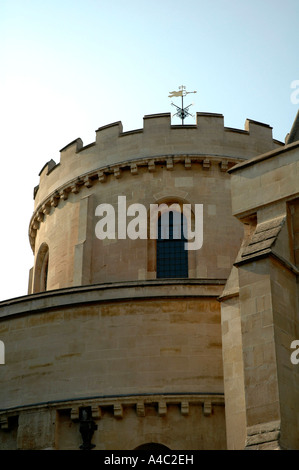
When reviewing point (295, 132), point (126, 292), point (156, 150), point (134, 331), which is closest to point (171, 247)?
point (156, 150)

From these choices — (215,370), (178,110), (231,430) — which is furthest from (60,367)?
(178,110)

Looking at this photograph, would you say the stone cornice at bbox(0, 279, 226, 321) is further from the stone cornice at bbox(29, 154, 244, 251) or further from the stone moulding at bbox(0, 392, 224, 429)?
the stone cornice at bbox(29, 154, 244, 251)

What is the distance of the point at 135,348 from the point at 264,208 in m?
6.15

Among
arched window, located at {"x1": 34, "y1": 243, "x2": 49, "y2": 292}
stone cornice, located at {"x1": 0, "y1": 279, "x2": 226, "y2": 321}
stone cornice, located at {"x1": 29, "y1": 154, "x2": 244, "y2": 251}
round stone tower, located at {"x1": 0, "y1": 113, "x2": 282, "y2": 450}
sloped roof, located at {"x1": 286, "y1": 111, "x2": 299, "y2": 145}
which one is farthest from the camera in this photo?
arched window, located at {"x1": 34, "y1": 243, "x2": 49, "y2": 292}

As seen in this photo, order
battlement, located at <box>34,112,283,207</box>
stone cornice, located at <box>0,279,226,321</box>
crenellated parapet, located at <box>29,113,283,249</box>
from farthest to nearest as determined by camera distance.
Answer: battlement, located at <box>34,112,283,207</box>
crenellated parapet, located at <box>29,113,283,249</box>
stone cornice, located at <box>0,279,226,321</box>

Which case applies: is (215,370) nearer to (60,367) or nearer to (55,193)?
(60,367)

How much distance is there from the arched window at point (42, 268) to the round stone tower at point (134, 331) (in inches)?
104

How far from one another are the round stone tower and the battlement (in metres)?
0.45

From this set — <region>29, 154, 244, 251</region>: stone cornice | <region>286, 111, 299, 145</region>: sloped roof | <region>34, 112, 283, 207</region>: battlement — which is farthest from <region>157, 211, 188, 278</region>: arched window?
<region>286, 111, 299, 145</region>: sloped roof

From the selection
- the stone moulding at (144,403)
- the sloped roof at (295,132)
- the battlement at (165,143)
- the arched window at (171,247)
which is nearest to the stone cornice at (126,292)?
the stone moulding at (144,403)

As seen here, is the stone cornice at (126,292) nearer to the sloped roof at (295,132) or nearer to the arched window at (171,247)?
the sloped roof at (295,132)

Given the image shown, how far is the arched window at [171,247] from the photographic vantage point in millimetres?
28891

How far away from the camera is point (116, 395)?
21.7 metres

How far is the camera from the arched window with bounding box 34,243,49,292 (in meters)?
32.2
